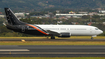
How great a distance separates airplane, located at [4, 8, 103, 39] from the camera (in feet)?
164

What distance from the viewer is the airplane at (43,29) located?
164 feet

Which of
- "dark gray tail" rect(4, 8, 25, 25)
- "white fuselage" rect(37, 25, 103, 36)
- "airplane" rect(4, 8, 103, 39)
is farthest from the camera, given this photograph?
"white fuselage" rect(37, 25, 103, 36)

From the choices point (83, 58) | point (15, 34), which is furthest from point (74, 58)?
point (15, 34)

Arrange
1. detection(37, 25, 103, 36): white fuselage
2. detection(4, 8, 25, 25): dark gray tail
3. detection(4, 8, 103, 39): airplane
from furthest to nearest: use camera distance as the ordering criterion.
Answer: detection(37, 25, 103, 36): white fuselage < detection(4, 8, 25, 25): dark gray tail < detection(4, 8, 103, 39): airplane

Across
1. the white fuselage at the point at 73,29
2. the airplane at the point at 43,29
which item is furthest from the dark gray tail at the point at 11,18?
the white fuselage at the point at 73,29

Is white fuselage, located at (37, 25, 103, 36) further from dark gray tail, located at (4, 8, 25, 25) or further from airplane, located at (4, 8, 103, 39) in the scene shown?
dark gray tail, located at (4, 8, 25, 25)

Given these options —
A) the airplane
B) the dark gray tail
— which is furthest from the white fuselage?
the dark gray tail

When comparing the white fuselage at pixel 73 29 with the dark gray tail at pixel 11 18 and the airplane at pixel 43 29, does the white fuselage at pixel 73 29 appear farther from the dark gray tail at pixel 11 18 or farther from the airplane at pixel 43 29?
the dark gray tail at pixel 11 18

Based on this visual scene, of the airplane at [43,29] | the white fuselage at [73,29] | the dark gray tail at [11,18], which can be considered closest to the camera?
the airplane at [43,29]

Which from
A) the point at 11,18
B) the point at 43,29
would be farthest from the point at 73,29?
the point at 11,18

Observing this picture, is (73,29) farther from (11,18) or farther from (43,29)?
(11,18)

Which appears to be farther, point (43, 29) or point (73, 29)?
point (73, 29)

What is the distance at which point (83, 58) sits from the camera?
24703mm

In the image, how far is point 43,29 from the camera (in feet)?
167
